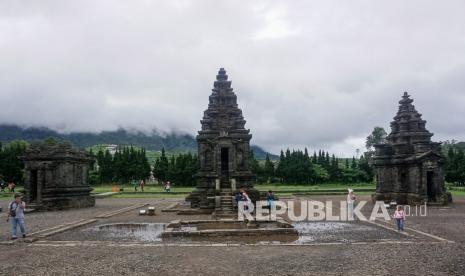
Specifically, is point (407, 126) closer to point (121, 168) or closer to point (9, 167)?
point (121, 168)

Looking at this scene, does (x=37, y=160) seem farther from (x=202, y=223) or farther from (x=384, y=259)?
(x=384, y=259)

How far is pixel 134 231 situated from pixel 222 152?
17.1 metres

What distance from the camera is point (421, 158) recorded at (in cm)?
3553

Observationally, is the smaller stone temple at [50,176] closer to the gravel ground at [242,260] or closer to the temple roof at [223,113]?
the temple roof at [223,113]

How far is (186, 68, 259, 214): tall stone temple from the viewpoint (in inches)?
1323

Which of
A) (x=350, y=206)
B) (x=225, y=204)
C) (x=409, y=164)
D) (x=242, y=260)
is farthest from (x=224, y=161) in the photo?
(x=242, y=260)

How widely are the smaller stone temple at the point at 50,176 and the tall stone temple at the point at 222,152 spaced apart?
35.4ft

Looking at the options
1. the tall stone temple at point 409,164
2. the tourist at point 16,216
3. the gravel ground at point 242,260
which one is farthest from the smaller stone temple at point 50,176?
the tall stone temple at point 409,164

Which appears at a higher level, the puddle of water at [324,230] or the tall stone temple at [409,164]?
the tall stone temple at [409,164]

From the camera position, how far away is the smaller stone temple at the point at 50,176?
1336 inches

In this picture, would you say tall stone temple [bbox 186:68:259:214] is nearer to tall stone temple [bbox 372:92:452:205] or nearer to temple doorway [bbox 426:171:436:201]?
tall stone temple [bbox 372:92:452:205]

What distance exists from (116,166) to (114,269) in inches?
3021

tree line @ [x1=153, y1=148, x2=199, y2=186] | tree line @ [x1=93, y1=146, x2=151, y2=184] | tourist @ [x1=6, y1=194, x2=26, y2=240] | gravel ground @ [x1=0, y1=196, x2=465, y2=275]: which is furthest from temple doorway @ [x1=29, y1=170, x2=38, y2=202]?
tree line @ [x1=93, y1=146, x2=151, y2=184]

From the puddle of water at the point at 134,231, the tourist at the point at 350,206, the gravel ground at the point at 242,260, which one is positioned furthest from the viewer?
the tourist at the point at 350,206
